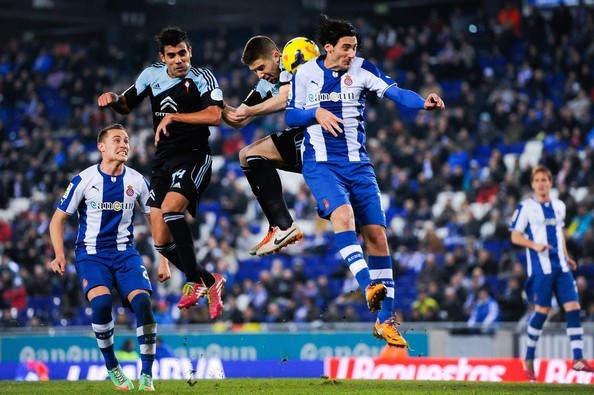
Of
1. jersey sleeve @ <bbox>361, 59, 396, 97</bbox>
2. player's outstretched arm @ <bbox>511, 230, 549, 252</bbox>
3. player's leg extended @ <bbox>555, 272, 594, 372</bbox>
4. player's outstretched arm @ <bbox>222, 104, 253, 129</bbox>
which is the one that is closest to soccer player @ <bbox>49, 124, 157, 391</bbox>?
player's outstretched arm @ <bbox>222, 104, 253, 129</bbox>

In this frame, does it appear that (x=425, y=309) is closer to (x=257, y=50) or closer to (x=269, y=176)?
(x=269, y=176)

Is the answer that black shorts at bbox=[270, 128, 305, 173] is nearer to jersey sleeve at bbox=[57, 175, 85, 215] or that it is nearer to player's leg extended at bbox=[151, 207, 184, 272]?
player's leg extended at bbox=[151, 207, 184, 272]

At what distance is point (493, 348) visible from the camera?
54.5 feet

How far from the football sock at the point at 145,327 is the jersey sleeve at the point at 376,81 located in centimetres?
305

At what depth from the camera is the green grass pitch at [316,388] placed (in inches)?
395

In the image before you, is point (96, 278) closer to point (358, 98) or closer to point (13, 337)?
point (358, 98)

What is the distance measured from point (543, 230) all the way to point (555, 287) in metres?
0.74

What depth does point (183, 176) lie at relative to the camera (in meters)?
10.5

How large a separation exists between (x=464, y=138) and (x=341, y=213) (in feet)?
46.6

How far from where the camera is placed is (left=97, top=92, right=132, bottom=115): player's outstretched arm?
10359 millimetres

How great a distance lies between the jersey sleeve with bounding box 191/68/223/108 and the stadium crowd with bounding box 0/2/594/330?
25.6 feet

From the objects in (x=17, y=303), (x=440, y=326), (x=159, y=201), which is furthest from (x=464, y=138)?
(x=159, y=201)

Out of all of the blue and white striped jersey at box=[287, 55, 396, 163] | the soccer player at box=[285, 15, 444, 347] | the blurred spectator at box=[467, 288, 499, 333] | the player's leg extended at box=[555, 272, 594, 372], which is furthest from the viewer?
the blurred spectator at box=[467, 288, 499, 333]

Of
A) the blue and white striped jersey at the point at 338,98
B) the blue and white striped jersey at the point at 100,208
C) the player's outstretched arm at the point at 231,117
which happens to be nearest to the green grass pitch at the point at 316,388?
the blue and white striped jersey at the point at 100,208
